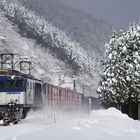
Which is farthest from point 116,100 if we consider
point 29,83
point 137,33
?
point 29,83

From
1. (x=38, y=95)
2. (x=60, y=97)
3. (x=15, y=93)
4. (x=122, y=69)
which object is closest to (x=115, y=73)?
(x=122, y=69)

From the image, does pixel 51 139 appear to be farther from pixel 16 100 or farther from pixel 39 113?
pixel 39 113

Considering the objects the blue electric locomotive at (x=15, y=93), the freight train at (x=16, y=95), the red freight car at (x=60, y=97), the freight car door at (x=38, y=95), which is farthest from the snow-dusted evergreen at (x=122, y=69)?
the blue electric locomotive at (x=15, y=93)

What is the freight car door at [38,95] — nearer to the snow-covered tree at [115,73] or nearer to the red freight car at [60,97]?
the red freight car at [60,97]

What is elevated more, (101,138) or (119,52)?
(119,52)

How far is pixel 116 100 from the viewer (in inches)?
2562

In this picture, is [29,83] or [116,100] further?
[116,100]

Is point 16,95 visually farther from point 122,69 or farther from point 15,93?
point 122,69

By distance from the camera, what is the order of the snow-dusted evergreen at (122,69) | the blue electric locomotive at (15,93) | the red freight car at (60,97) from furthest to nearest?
the snow-dusted evergreen at (122,69) < the red freight car at (60,97) < the blue electric locomotive at (15,93)

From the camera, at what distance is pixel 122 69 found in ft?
212

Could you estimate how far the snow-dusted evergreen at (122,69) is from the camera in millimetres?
63719

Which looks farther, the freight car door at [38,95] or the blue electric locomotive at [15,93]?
the freight car door at [38,95]

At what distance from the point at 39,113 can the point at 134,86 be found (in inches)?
938

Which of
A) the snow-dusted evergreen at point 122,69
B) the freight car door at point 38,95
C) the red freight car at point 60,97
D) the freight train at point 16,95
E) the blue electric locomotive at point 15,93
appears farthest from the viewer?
the snow-dusted evergreen at point 122,69
